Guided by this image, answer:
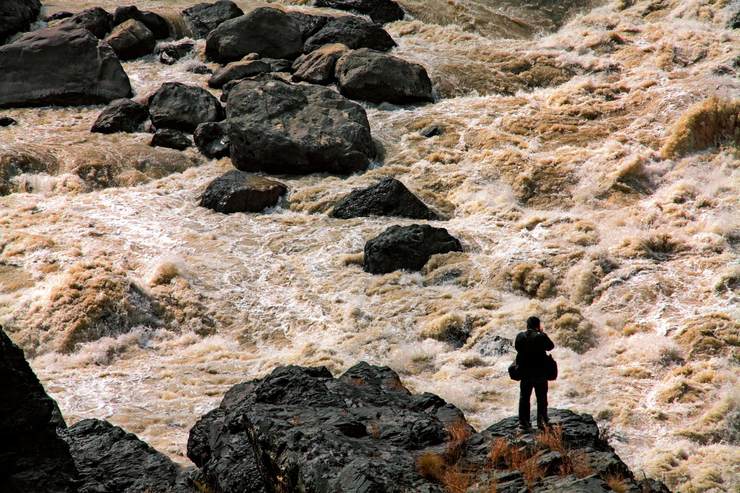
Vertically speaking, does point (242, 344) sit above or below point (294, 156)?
below

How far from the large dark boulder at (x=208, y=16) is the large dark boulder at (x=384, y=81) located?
9.62 metres

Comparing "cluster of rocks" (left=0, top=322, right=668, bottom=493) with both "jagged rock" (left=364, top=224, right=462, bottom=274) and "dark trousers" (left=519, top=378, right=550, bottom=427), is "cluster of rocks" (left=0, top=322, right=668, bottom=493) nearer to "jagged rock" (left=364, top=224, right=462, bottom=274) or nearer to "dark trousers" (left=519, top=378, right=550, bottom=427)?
"dark trousers" (left=519, top=378, right=550, bottom=427)

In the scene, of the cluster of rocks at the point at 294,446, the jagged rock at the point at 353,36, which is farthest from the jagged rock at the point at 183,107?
the cluster of rocks at the point at 294,446

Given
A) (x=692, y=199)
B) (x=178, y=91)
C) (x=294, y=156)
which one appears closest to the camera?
(x=692, y=199)

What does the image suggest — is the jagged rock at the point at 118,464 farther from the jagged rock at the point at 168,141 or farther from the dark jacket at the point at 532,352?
the jagged rock at the point at 168,141

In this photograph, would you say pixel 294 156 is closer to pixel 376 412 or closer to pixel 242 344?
pixel 242 344

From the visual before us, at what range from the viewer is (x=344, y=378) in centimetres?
1184

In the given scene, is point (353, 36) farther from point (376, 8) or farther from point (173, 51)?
point (173, 51)

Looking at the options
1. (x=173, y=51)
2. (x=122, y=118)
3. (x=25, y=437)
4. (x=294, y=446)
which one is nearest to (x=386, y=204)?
(x=122, y=118)

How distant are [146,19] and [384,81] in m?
13.0

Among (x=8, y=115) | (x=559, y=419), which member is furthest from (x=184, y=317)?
(x=8, y=115)

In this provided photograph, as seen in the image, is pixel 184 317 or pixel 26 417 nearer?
pixel 26 417

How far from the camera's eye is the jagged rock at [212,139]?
25.9 m

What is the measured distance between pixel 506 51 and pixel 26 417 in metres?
26.0
